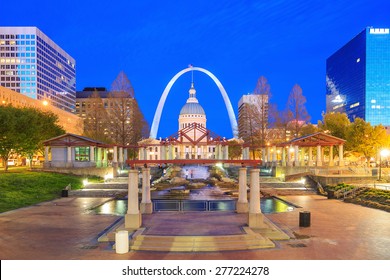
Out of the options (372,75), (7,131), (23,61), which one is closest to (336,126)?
(7,131)

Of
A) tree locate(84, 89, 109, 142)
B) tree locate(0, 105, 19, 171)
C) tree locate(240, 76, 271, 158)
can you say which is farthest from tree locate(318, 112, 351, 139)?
tree locate(0, 105, 19, 171)

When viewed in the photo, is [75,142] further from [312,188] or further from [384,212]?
[384,212]

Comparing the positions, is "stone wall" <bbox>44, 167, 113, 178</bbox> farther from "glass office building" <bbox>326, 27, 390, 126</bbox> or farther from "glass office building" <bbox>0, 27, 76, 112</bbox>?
"glass office building" <bbox>326, 27, 390, 126</bbox>

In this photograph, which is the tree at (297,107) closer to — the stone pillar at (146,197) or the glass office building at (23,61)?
the stone pillar at (146,197)

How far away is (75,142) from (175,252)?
154 feet

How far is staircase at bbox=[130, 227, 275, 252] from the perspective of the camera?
18080 mm

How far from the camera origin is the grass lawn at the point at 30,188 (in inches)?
1401

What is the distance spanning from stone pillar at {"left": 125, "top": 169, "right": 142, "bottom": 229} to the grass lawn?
14.6 meters

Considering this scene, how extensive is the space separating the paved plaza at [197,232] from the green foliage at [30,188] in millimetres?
4660

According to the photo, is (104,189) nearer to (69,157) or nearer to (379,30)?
(69,157)

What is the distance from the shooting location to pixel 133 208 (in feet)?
73.9

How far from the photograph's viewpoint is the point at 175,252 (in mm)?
17688

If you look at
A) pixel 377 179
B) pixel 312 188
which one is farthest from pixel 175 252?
pixel 377 179
